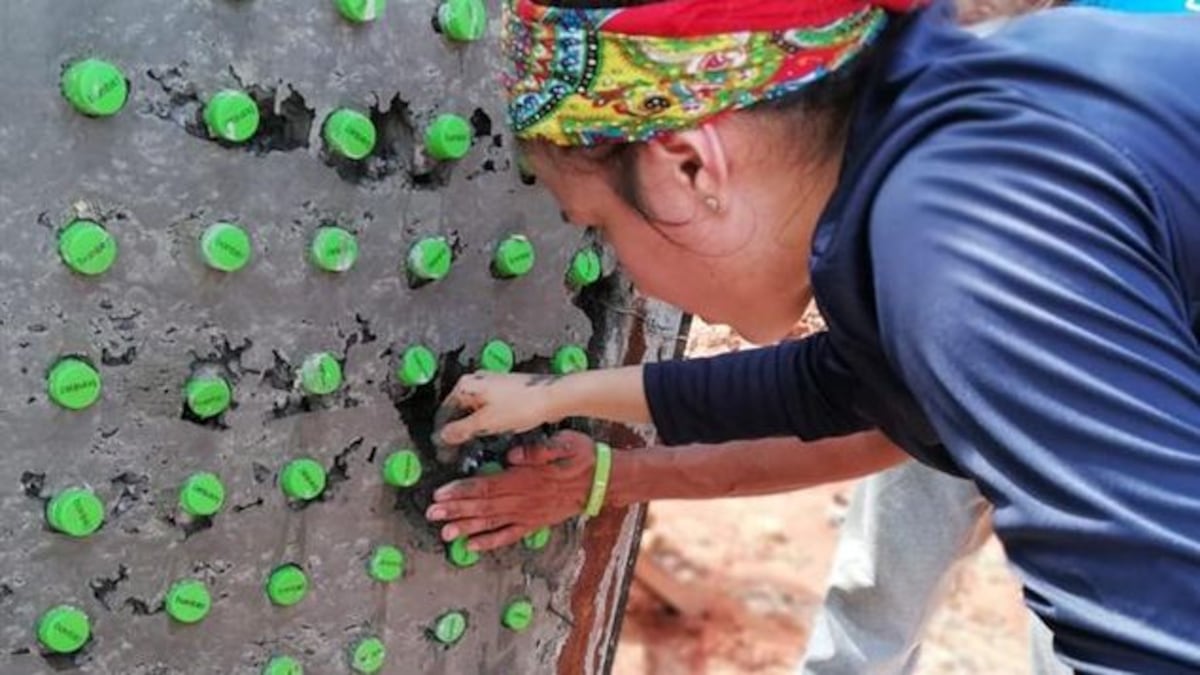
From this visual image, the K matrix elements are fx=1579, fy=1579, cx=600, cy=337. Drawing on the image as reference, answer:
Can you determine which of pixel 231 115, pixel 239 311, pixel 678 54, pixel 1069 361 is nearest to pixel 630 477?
pixel 239 311

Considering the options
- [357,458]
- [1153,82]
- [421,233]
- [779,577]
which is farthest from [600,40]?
[779,577]

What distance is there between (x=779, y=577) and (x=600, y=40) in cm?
329

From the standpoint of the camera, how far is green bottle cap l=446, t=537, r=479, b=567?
58.2 inches

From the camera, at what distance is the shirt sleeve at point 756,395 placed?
1290 millimetres

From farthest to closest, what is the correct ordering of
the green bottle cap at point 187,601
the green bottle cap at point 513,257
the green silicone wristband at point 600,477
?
the green silicone wristband at point 600,477 → the green bottle cap at point 513,257 → the green bottle cap at point 187,601

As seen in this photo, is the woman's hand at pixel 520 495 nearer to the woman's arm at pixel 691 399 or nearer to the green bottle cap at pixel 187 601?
the woman's arm at pixel 691 399

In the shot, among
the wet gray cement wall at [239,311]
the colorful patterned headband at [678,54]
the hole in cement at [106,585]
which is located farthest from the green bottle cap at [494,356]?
the colorful patterned headband at [678,54]

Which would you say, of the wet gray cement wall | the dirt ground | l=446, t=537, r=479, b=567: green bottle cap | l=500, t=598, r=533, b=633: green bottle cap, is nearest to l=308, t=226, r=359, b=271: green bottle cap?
the wet gray cement wall

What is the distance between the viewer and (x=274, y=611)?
4.51 ft

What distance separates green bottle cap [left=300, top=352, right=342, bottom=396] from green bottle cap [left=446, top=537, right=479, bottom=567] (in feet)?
0.77

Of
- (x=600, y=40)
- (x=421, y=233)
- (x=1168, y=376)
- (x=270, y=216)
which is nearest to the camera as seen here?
(x=1168, y=376)

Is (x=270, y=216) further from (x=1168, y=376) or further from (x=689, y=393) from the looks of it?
(x=1168, y=376)

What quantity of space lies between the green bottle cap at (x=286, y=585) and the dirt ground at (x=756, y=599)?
226 cm

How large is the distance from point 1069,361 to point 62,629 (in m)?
0.81
